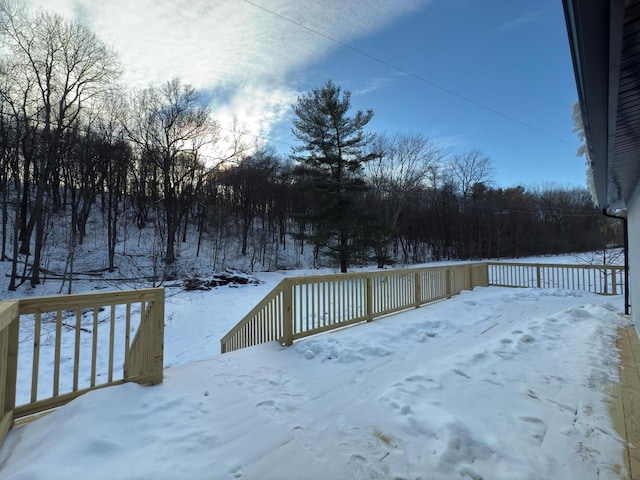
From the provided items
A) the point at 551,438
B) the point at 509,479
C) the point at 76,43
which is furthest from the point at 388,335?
the point at 76,43

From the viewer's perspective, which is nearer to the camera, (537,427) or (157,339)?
(537,427)

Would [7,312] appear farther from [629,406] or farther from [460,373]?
[629,406]

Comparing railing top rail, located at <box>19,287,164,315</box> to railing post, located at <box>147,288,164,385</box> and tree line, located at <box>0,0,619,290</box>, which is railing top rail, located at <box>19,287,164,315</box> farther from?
tree line, located at <box>0,0,619,290</box>

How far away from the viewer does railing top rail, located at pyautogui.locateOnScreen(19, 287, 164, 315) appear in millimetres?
2211

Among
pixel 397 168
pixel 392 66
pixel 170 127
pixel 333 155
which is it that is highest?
pixel 170 127

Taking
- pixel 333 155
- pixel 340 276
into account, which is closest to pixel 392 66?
pixel 340 276

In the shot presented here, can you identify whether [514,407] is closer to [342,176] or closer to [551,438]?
[551,438]

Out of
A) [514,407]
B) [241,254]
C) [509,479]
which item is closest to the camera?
[509,479]

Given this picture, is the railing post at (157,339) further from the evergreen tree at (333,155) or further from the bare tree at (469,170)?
the bare tree at (469,170)

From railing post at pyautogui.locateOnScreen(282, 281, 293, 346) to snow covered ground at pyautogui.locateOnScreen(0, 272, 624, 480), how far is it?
15 cm

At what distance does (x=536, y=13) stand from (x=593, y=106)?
12.2 feet

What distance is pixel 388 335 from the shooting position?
174 inches

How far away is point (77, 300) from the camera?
2375 millimetres

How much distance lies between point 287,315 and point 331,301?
1.14 m
